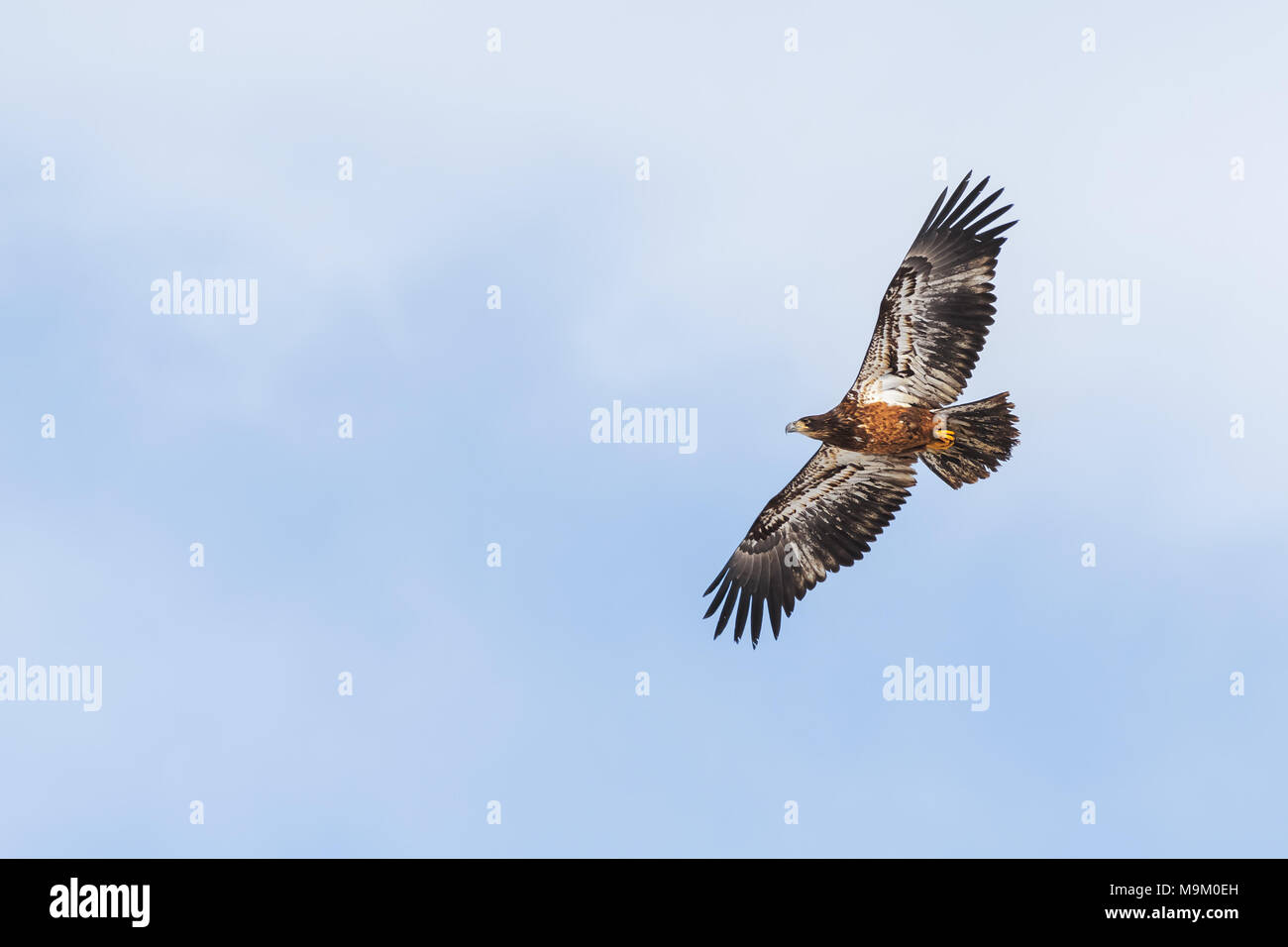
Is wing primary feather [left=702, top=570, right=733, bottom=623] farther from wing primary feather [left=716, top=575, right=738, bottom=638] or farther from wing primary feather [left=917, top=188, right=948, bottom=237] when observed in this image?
wing primary feather [left=917, top=188, right=948, bottom=237]

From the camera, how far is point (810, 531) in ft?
61.2

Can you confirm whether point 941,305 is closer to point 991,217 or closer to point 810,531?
point 991,217

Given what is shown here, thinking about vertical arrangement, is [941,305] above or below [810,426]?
above

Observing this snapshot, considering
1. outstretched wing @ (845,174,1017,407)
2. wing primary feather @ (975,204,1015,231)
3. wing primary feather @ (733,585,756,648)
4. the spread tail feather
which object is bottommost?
wing primary feather @ (733,585,756,648)

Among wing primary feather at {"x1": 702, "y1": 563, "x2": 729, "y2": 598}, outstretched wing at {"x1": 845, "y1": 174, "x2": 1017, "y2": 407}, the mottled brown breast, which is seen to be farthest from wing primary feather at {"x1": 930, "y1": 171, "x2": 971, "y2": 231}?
wing primary feather at {"x1": 702, "y1": 563, "x2": 729, "y2": 598}

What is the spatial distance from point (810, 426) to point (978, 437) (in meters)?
2.01

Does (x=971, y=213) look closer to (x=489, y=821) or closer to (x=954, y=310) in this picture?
(x=954, y=310)

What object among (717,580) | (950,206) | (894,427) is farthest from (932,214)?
(717,580)

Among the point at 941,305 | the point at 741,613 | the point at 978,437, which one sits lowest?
the point at 741,613

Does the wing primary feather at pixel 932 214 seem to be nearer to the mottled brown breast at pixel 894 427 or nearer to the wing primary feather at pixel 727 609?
the mottled brown breast at pixel 894 427

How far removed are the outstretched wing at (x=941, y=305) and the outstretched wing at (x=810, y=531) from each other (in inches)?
54.9

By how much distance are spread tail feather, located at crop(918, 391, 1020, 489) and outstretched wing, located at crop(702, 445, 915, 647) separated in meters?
1.30

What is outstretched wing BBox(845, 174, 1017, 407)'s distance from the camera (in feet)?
54.7
